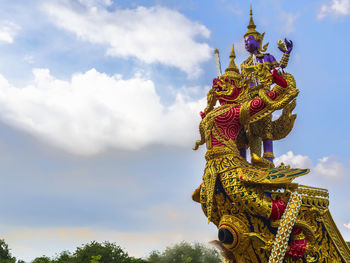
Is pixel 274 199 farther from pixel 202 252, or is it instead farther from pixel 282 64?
pixel 202 252

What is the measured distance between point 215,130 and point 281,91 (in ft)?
5.64

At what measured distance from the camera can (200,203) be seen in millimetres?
10266

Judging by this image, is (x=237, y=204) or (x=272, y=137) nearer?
(x=237, y=204)

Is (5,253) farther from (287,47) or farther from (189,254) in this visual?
(287,47)

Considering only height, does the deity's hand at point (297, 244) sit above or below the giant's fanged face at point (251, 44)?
below

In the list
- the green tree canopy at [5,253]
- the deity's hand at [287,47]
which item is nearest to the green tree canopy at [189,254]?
the green tree canopy at [5,253]

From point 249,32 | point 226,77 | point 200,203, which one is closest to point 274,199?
point 200,203

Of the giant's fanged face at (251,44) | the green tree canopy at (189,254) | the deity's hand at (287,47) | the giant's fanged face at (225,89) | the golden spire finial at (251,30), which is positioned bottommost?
the green tree canopy at (189,254)

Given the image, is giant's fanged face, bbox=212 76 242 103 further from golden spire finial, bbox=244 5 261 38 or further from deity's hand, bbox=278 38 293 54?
golden spire finial, bbox=244 5 261 38

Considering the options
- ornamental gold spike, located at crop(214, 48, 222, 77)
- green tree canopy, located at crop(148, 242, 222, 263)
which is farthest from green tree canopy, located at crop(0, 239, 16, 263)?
ornamental gold spike, located at crop(214, 48, 222, 77)

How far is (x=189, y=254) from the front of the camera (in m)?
18.8

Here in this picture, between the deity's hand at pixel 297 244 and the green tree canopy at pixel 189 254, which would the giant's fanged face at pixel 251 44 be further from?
the green tree canopy at pixel 189 254

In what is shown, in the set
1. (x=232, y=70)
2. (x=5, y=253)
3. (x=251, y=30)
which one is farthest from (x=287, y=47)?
(x=5, y=253)

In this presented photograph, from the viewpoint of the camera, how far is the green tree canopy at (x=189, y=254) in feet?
60.9
